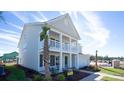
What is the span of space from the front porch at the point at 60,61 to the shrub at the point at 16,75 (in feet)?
3.43

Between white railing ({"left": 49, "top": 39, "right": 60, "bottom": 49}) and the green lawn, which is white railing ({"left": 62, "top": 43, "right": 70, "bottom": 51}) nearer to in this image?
white railing ({"left": 49, "top": 39, "right": 60, "bottom": 49})

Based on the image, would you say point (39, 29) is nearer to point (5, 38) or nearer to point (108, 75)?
point (5, 38)

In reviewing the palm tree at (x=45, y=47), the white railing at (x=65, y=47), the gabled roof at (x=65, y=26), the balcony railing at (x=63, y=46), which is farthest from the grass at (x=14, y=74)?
the white railing at (x=65, y=47)

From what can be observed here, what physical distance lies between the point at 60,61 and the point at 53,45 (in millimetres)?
1204

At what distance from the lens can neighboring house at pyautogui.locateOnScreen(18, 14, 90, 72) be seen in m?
10.6

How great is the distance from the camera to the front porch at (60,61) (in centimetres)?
1131

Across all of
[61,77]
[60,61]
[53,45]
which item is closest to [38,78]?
[61,77]

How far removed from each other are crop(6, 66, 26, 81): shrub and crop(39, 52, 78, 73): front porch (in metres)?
1.05

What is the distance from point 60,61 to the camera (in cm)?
1284

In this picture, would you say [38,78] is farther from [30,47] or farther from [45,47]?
[30,47]

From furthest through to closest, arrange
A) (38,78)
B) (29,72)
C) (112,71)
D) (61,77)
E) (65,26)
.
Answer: (65,26) < (112,71) < (61,77) < (29,72) < (38,78)

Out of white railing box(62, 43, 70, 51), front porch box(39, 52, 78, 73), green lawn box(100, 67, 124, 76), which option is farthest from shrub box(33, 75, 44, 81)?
white railing box(62, 43, 70, 51)

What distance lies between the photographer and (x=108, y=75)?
420 inches

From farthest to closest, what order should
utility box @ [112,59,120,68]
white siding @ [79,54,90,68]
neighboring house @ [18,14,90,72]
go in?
white siding @ [79,54,90,68]
neighboring house @ [18,14,90,72]
utility box @ [112,59,120,68]
